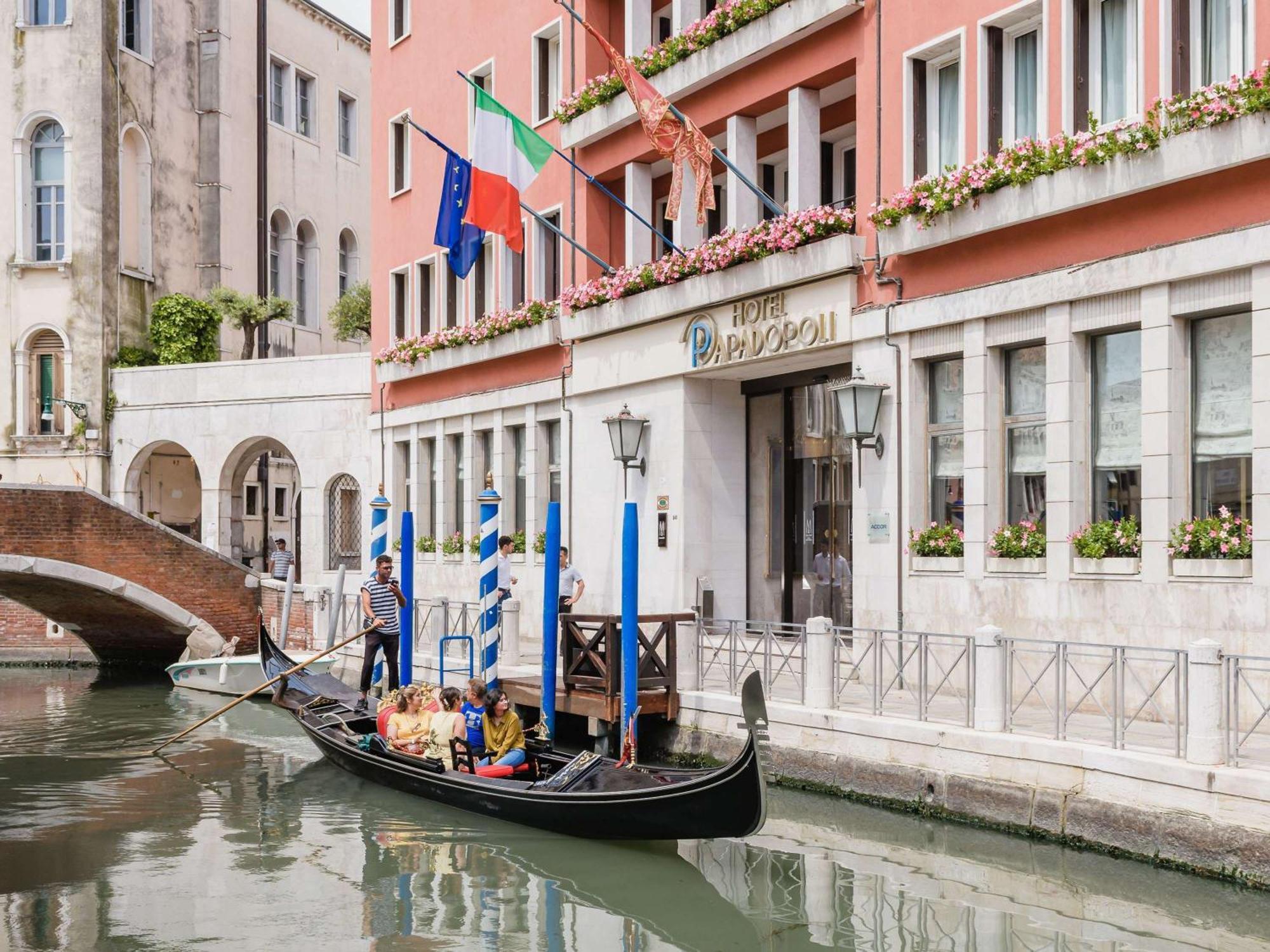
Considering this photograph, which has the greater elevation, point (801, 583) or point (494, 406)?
point (494, 406)

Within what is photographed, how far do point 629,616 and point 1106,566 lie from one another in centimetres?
361

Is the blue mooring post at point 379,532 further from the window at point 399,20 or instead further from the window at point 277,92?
the window at point 277,92

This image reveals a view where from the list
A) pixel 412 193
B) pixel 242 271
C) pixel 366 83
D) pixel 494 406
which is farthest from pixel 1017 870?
pixel 366 83

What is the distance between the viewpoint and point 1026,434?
12258 millimetres

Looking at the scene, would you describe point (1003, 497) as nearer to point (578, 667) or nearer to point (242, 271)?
point (578, 667)

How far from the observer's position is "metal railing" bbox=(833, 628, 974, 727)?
35.0 feet

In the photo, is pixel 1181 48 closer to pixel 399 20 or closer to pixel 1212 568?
pixel 1212 568

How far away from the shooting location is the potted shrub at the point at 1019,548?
11.9 meters

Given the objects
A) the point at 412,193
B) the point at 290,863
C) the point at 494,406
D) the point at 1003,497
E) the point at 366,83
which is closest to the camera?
the point at 290,863

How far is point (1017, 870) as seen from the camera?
913cm

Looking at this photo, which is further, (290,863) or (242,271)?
(242,271)

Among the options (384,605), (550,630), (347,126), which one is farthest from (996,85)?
(347,126)

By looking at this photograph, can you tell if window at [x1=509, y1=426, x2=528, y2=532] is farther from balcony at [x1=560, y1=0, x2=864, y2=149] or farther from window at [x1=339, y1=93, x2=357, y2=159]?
window at [x1=339, y1=93, x2=357, y2=159]

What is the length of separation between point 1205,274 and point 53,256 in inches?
859
